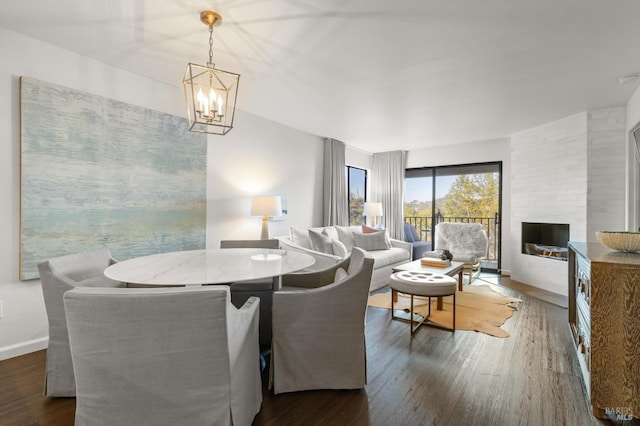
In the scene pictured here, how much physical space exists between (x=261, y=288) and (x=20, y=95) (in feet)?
7.44

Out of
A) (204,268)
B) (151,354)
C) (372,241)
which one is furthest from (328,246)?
(151,354)

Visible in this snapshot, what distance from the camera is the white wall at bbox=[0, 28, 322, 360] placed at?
2.22 m

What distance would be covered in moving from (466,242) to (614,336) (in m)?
3.39

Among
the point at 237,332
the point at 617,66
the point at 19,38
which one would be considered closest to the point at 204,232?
the point at 19,38

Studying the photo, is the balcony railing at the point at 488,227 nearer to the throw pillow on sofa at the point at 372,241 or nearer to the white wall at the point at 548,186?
the white wall at the point at 548,186

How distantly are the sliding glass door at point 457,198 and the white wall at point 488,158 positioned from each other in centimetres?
11

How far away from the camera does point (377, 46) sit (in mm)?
2320

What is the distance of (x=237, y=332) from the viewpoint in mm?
1307

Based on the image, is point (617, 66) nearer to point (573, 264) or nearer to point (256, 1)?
point (573, 264)

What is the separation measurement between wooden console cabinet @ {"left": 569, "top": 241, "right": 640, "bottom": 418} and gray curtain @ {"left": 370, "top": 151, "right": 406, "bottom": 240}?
460 centimetres

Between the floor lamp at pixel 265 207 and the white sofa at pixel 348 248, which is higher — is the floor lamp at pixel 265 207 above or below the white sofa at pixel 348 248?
above

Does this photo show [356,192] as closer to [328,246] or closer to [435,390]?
[328,246]

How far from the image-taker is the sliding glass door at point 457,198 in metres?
5.57

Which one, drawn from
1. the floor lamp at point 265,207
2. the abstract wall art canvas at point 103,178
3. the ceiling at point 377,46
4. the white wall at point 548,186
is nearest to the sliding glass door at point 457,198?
the white wall at point 548,186
